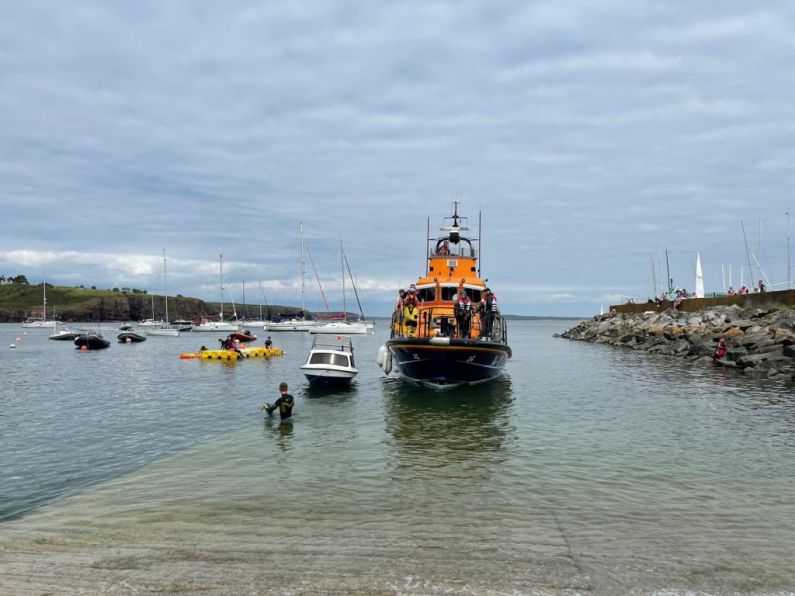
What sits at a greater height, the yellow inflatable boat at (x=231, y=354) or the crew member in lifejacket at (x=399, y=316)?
the crew member in lifejacket at (x=399, y=316)

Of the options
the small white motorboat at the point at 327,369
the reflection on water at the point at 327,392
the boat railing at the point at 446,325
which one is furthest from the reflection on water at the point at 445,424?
the boat railing at the point at 446,325

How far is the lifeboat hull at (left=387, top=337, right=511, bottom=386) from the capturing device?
73.4ft

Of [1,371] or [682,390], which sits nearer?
[682,390]

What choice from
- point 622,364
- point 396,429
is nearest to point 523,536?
point 396,429

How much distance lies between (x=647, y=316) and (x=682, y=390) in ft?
143

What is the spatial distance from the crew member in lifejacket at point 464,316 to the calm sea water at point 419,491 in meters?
2.73

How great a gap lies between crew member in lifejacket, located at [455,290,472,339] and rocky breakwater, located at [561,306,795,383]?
17630mm

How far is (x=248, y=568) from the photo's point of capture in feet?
23.3

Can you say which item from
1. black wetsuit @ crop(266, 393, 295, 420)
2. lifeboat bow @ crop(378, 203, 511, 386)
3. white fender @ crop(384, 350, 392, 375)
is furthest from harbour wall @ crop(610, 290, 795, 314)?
black wetsuit @ crop(266, 393, 295, 420)

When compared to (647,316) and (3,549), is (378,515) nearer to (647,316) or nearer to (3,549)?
(3,549)

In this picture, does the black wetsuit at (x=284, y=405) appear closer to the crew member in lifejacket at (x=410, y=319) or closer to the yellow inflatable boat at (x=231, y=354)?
the crew member in lifejacket at (x=410, y=319)

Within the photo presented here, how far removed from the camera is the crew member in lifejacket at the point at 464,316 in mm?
22781

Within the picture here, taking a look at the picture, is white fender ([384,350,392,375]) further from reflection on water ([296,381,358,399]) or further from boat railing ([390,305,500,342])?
reflection on water ([296,381,358,399])

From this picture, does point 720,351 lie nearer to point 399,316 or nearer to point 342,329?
point 399,316
